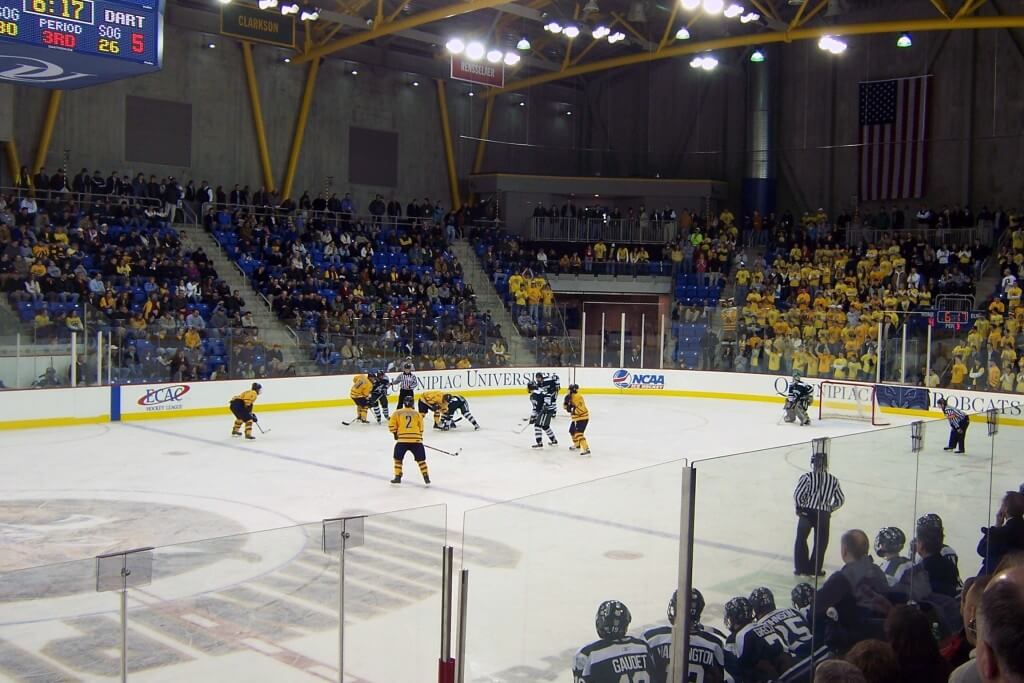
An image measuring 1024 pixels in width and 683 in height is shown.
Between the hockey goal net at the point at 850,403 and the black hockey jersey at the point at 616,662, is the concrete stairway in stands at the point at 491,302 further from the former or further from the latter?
the black hockey jersey at the point at 616,662

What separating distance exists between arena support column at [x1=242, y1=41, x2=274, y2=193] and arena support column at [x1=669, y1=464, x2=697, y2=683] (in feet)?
87.4

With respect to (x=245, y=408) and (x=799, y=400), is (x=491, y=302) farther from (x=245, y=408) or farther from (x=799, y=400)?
(x=245, y=408)

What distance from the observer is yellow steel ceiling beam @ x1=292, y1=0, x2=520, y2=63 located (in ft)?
76.9

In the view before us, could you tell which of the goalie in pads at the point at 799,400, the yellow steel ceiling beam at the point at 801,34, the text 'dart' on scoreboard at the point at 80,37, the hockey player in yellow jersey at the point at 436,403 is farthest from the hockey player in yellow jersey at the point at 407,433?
the yellow steel ceiling beam at the point at 801,34

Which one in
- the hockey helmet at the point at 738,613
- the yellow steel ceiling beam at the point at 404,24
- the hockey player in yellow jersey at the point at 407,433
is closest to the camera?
the hockey helmet at the point at 738,613

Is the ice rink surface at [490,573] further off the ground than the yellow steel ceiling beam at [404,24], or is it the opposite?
the yellow steel ceiling beam at [404,24]

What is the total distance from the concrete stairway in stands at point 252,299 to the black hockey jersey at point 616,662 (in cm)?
1670

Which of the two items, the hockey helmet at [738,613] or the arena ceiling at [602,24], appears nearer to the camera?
the hockey helmet at [738,613]

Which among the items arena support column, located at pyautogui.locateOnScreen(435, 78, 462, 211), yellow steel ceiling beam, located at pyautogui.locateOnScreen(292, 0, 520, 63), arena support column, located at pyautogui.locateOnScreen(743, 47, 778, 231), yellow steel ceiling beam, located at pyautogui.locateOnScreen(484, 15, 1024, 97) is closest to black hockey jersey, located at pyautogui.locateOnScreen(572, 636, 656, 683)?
yellow steel ceiling beam, located at pyautogui.locateOnScreen(292, 0, 520, 63)

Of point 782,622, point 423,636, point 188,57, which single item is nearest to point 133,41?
point 423,636

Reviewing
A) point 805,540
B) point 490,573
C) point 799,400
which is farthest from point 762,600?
point 799,400

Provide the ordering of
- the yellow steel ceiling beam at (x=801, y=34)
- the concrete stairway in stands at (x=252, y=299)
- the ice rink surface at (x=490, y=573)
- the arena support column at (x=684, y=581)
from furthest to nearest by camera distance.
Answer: the yellow steel ceiling beam at (x=801, y=34) → the concrete stairway in stands at (x=252, y=299) → the arena support column at (x=684, y=581) → the ice rink surface at (x=490, y=573)

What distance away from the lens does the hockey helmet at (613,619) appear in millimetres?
5035

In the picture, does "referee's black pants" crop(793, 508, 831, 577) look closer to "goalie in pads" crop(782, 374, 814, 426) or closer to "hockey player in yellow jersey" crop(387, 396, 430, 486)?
"hockey player in yellow jersey" crop(387, 396, 430, 486)
